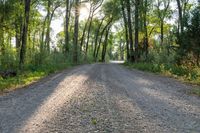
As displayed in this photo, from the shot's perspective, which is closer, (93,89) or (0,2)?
(93,89)

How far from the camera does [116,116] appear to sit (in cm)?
693

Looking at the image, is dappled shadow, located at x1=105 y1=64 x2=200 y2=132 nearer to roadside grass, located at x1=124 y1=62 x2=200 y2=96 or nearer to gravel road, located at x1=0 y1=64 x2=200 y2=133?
gravel road, located at x1=0 y1=64 x2=200 y2=133

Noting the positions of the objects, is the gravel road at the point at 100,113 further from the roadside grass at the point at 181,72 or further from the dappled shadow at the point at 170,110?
the roadside grass at the point at 181,72

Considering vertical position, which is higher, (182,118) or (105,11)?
(105,11)

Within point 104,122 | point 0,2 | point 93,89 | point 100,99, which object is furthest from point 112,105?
point 0,2

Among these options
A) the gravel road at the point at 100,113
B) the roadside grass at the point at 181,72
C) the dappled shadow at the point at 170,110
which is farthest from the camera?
the roadside grass at the point at 181,72

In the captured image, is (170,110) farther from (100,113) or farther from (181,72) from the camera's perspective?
(181,72)

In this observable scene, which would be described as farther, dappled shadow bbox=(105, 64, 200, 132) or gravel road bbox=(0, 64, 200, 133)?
dappled shadow bbox=(105, 64, 200, 132)

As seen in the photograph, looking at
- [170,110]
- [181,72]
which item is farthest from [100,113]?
[181,72]

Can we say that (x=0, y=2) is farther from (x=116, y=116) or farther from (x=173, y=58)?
(x=116, y=116)

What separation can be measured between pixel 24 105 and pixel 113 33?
77.0 m

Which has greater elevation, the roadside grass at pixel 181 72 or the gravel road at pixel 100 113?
the roadside grass at pixel 181 72

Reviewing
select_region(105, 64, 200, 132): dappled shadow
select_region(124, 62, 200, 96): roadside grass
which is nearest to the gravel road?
select_region(105, 64, 200, 132): dappled shadow

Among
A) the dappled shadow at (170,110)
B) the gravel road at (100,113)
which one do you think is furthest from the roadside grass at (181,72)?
the gravel road at (100,113)
